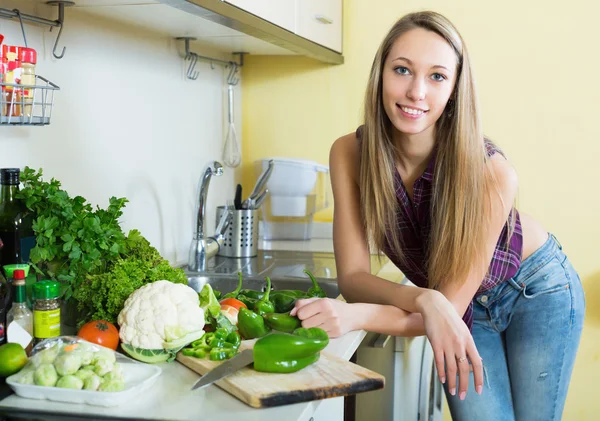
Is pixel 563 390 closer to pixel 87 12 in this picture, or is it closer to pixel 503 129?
pixel 503 129

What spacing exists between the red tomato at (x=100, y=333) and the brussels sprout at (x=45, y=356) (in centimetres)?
12

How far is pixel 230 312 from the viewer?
58.7 inches

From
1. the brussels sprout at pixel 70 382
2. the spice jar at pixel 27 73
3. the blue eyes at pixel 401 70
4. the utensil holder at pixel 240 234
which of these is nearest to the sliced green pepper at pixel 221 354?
the brussels sprout at pixel 70 382

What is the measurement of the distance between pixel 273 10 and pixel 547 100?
1166 mm

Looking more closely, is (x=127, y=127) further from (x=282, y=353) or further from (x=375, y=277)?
(x=282, y=353)

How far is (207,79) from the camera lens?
8.45 ft

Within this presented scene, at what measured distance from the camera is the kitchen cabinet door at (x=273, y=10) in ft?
5.81

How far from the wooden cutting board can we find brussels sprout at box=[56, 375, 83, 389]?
20 centimetres

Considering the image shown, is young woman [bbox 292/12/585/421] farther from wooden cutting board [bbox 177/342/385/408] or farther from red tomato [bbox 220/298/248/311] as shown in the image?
wooden cutting board [bbox 177/342/385/408]

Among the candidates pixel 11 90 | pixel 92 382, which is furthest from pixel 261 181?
pixel 92 382

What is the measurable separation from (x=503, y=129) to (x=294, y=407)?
186 centimetres

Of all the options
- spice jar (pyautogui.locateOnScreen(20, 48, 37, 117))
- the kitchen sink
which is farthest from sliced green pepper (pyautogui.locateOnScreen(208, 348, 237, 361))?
the kitchen sink

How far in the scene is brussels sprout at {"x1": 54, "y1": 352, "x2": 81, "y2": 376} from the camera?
112cm

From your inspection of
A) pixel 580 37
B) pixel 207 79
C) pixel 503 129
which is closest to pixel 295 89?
pixel 207 79
